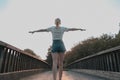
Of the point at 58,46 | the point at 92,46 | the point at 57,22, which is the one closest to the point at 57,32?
the point at 57,22

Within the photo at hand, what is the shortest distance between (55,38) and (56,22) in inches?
15.5

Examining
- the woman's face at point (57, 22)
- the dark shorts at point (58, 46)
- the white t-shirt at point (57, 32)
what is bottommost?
the dark shorts at point (58, 46)

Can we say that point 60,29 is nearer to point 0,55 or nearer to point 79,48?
point 0,55

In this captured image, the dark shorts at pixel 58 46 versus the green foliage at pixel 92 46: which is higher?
the green foliage at pixel 92 46

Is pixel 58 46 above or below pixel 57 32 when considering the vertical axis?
below

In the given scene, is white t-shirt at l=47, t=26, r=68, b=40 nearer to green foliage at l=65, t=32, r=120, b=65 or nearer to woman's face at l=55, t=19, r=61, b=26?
woman's face at l=55, t=19, r=61, b=26

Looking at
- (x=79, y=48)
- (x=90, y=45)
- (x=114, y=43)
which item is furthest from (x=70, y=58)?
(x=114, y=43)

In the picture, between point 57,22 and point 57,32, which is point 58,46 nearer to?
point 57,32

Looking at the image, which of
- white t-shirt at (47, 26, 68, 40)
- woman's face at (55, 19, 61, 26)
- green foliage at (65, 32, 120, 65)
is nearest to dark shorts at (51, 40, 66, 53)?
white t-shirt at (47, 26, 68, 40)

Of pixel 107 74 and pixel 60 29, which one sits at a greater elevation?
pixel 60 29

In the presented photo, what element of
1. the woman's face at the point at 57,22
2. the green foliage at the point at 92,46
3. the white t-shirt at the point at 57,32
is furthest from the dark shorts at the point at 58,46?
the green foliage at the point at 92,46

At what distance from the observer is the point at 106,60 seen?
40.9ft

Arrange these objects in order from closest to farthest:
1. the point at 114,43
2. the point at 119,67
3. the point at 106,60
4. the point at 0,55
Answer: the point at 0,55, the point at 119,67, the point at 106,60, the point at 114,43

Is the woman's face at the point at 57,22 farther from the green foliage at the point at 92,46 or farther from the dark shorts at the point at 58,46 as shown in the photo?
the green foliage at the point at 92,46
